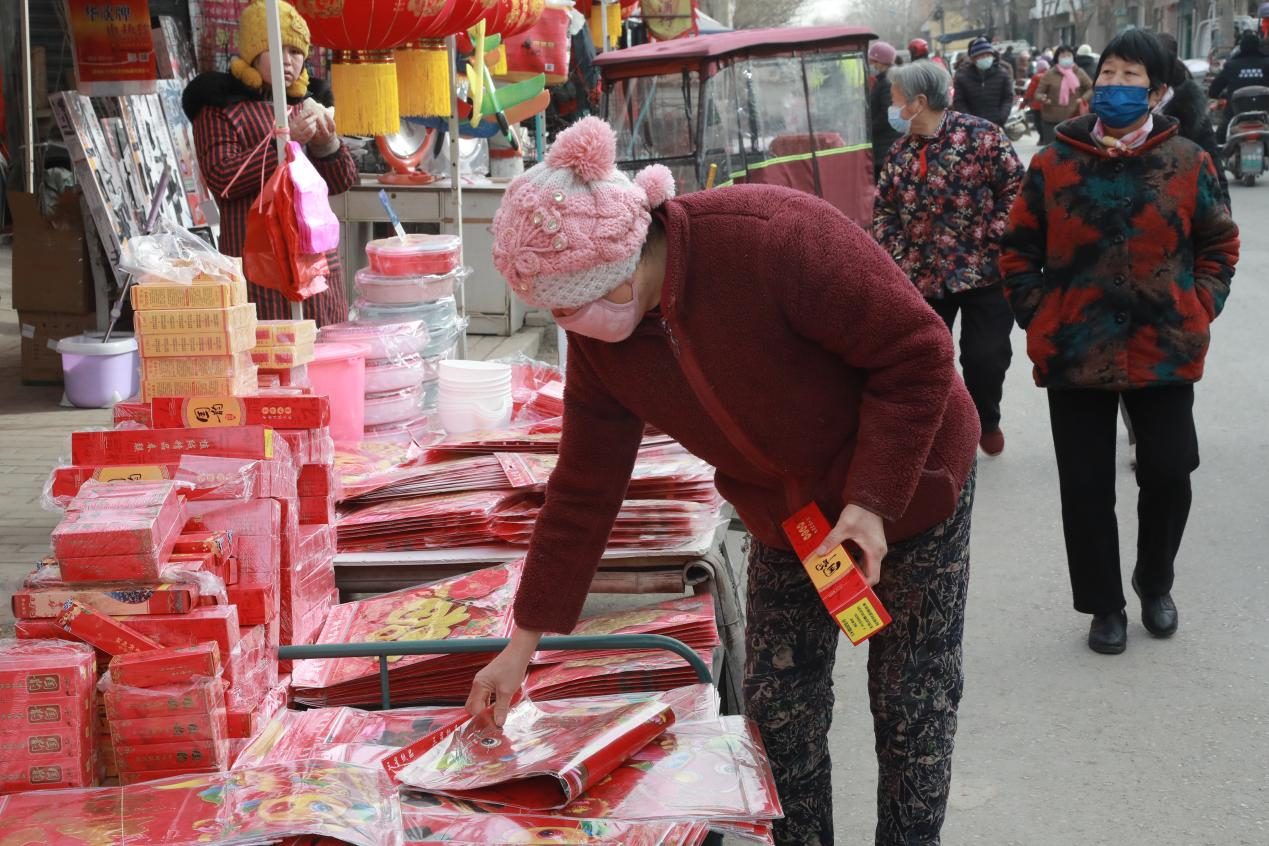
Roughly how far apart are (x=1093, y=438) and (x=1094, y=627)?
26.0 inches

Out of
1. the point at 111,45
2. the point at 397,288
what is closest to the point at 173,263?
the point at 397,288

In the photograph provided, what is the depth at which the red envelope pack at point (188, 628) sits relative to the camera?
2.24 metres

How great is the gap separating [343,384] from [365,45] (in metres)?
1.57

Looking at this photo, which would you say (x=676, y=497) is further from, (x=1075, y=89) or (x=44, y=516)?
(x=1075, y=89)

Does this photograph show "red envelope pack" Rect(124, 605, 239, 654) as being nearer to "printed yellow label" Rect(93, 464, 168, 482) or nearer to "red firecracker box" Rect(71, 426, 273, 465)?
"printed yellow label" Rect(93, 464, 168, 482)

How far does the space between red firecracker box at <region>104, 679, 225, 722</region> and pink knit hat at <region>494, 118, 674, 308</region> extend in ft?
2.71

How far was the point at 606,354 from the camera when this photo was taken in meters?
2.20

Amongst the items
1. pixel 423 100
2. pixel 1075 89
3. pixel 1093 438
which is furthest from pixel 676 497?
pixel 1075 89

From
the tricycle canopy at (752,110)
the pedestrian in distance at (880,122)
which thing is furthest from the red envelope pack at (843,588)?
the pedestrian in distance at (880,122)

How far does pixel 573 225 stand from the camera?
6.33ft

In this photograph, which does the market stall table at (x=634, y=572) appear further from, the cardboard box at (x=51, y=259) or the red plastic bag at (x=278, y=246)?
the cardboard box at (x=51, y=259)

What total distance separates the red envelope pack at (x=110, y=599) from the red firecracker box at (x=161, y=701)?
152mm

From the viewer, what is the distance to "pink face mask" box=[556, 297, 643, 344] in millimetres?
2023

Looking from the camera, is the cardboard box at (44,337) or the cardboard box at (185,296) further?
the cardboard box at (44,337)
